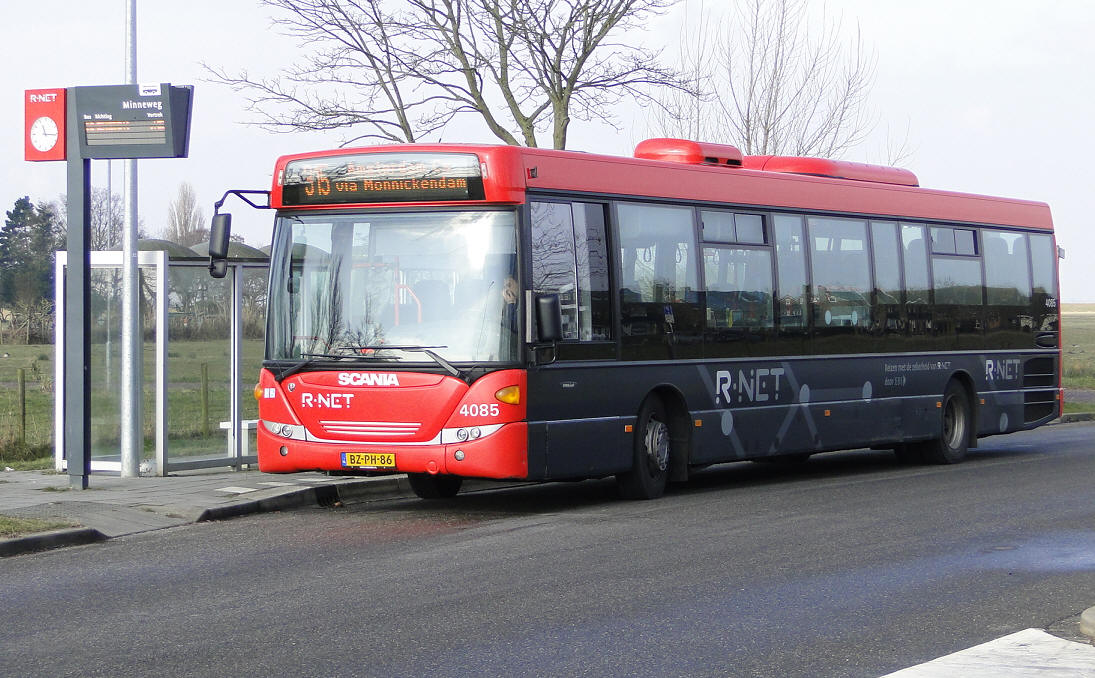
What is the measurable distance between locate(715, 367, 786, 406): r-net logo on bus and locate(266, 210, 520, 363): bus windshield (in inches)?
121

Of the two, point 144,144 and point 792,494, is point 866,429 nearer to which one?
point 792,494

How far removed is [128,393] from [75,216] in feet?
7.16

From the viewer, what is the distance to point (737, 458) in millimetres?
14750

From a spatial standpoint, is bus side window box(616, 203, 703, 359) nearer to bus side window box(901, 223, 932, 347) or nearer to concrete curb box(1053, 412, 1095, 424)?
bus side window box(901, 223, 932, 347)

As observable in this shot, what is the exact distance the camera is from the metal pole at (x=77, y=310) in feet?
45.1

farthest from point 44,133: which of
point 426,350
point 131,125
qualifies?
point 426,350

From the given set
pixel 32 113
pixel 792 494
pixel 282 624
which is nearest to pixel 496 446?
pixel 792 494

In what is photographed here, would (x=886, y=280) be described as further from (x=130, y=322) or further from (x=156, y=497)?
(x=156, y=497)

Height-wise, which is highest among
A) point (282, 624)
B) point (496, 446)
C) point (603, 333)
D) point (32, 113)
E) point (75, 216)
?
point (32, 113)

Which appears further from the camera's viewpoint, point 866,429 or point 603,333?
point 866,429

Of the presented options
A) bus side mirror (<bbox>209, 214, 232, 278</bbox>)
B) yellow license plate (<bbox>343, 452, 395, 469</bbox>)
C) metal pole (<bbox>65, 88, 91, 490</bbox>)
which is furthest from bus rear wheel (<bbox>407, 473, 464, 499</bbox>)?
metal pole (<bbox>65, 88, 91, 490</bbox>)

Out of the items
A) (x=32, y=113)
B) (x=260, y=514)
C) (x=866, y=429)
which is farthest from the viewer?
(x=866, y=429)

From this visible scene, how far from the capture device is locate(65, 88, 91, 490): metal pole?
13.7m

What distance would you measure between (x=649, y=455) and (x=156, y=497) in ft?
14.6
